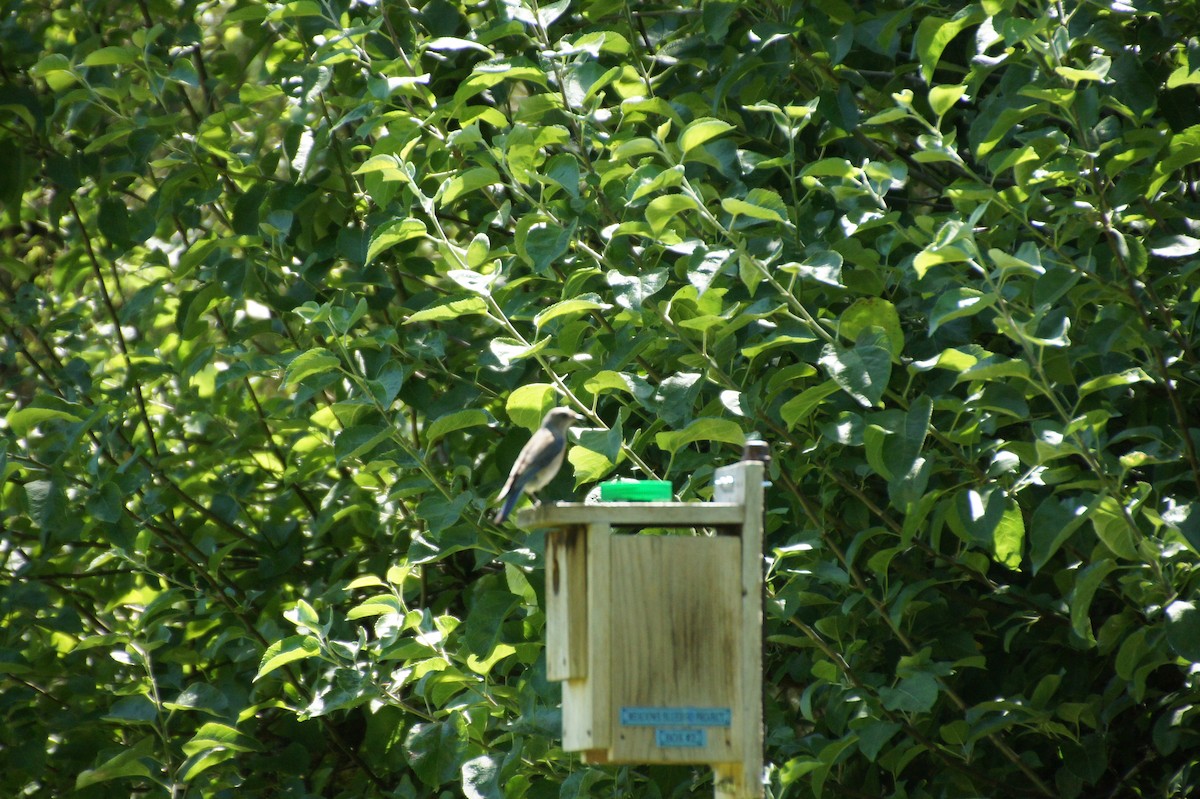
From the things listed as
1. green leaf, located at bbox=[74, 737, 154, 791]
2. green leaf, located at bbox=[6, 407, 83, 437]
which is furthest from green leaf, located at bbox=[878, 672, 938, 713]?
green leaf, located at bbox=[6, 407, 83, 437]

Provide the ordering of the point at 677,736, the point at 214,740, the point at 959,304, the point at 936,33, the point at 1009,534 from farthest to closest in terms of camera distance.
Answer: the point at 214,740 → the point at 936,33 → the point at 1009,534 → the point at 959,304 → the point at 677,736

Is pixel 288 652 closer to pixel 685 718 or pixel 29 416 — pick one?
pixel 29 416

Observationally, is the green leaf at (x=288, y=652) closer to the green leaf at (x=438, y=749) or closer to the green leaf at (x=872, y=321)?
the green leaf at (x=438, y=749)

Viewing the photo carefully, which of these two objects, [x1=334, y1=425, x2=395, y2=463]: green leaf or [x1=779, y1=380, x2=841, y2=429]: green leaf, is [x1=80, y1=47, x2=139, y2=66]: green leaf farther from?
[x1=779, y1=380, x2=841, y2=429]: green leaf

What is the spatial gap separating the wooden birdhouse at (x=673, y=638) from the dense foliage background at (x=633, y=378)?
0.48 metres

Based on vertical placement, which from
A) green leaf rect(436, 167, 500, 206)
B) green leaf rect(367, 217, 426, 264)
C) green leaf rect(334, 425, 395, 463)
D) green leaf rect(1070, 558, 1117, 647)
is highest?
green leaf rect(436, 167, 500, 206)

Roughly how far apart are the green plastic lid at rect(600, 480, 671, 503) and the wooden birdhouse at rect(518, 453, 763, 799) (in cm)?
3

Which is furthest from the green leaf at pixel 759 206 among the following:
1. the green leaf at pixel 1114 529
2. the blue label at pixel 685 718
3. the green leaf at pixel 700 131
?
the blue label at pixel 685 718

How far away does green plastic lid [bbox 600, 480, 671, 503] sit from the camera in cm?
271

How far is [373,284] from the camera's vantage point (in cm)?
447

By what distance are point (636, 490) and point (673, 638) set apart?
30 centimetres

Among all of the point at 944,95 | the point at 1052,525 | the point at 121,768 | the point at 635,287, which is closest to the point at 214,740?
the point at 121,768

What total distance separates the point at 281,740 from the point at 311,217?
6.97ft

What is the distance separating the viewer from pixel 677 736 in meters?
2.70
